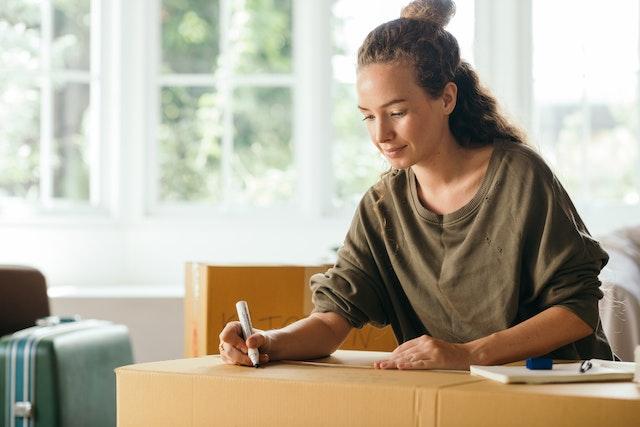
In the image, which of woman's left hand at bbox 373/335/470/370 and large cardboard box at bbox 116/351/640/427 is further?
woman's left hand at bbox 373/335/470/370

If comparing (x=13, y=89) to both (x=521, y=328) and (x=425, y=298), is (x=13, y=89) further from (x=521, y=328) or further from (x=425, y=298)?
(x=521, y=328)

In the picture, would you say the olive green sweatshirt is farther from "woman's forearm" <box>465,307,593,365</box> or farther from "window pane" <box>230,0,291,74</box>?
"window pane" <box>230,0,291,74</box>

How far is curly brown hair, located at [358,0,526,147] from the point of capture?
167cm

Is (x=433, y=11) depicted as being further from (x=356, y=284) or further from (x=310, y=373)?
(x=310, y=373)

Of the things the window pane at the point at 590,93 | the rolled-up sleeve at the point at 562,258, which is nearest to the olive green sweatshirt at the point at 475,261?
the rolled-up sleeve at the point at 562,258

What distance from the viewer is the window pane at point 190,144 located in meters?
3.70

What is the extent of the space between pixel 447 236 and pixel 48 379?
1.19 m

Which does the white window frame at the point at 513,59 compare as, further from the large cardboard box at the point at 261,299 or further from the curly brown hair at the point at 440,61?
the curly brown hair at the point at 440,61

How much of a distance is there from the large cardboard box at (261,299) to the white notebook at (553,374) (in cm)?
90

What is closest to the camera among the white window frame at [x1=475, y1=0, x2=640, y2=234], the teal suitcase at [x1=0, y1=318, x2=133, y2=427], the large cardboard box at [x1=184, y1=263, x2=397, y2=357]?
the large cardboard box at [x1=184, y1=263, x2=397, y2=357]

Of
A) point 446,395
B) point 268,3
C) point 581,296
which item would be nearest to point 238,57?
point 268,3

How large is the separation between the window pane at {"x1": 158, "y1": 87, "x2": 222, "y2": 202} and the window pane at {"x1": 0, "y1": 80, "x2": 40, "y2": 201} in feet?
1.40

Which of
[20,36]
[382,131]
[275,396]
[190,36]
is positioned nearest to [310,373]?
[275,396]

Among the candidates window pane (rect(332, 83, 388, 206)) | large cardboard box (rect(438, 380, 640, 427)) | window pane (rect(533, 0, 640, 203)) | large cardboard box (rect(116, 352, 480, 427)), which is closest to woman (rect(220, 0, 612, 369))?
large cardboard box (rect(116, 352, 480, 427))
